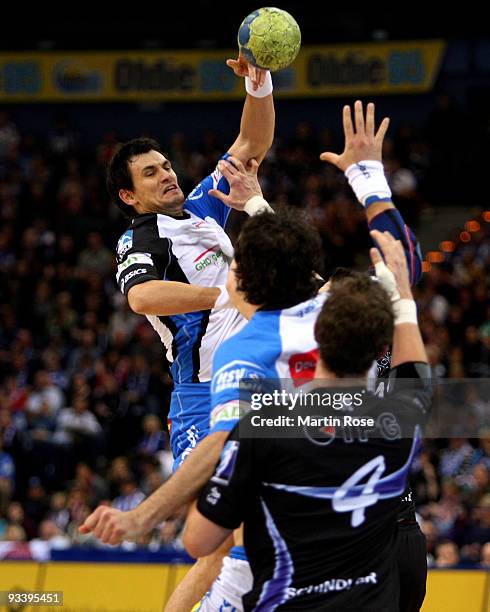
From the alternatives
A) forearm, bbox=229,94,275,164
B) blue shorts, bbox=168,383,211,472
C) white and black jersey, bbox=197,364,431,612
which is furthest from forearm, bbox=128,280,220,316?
white and black jersey, bbox=197,364,431,612

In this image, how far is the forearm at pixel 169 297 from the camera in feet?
18.0

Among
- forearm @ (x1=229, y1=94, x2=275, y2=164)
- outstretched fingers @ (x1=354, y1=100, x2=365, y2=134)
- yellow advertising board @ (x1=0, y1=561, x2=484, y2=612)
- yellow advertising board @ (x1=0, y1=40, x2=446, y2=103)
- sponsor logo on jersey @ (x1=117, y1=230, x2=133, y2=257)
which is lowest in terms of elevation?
yellow advertising board @ (x1=0, y1=561, x2=484, y2=612)

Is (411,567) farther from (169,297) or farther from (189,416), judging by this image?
(169,297)

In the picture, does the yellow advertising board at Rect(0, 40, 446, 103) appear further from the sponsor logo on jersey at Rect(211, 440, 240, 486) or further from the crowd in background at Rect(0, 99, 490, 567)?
the sponsor logo on jersey at Rect(211, 440, 240, 486)

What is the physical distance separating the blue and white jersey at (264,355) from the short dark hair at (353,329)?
28 cm

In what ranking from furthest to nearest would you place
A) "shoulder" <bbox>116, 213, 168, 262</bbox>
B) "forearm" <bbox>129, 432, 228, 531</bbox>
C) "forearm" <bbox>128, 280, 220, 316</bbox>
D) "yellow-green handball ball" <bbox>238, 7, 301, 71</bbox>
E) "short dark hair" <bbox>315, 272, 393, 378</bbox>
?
"shoulder" <bbox>116, 213, 168, 262</bbox>, "yellow-green handball ball" <bbox>238, 7, 301, 71</bbox>, "forearm" <bbox>128, 280, 220, 316</bbox>, "forearm" <bbox>129, 432, 228, 531</bbox>, "short dark hair" <bbox>315, 272, 393, 378</bbox>

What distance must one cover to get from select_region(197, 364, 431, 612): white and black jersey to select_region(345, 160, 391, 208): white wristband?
88cm

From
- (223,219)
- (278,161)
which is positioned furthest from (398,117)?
(223,219)

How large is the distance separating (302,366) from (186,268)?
88.2 inches

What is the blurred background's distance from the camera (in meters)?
14.5

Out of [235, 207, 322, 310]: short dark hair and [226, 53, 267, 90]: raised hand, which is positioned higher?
[226, 53, 267, 90]: raised hand

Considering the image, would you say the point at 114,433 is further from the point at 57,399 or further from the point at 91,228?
the point at 91,228

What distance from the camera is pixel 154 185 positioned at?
21.4 ft

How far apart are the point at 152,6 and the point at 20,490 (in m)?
14.3
